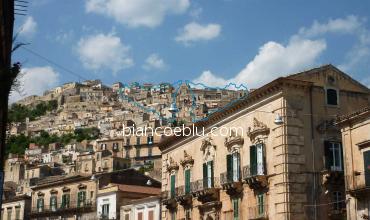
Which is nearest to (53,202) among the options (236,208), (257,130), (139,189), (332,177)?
(139,189)

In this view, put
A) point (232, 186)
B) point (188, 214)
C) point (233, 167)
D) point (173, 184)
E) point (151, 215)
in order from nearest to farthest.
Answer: point (232, 186) → point (233, 167) → point (188, 214) → point (173, 184) → point (151, 215)

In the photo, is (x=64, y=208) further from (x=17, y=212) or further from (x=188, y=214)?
(x=188, y=214)

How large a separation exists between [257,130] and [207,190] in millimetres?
6211

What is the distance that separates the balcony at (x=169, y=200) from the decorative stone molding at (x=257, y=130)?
34.0ft

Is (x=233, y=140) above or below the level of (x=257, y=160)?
above

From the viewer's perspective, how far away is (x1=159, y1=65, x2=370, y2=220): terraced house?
3084cm

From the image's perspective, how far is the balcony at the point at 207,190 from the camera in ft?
122

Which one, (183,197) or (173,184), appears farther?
(173,184)

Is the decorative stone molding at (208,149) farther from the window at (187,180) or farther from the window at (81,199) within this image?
the window at (81,199)

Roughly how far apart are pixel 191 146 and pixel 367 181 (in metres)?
17.7

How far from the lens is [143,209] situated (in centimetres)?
4822

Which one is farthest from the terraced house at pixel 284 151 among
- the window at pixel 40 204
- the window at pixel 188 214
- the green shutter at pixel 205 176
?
the window at pixel 40 204

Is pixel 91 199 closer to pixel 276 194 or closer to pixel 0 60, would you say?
pixel 276 194

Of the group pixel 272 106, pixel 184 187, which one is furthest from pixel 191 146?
pixel 272 106
